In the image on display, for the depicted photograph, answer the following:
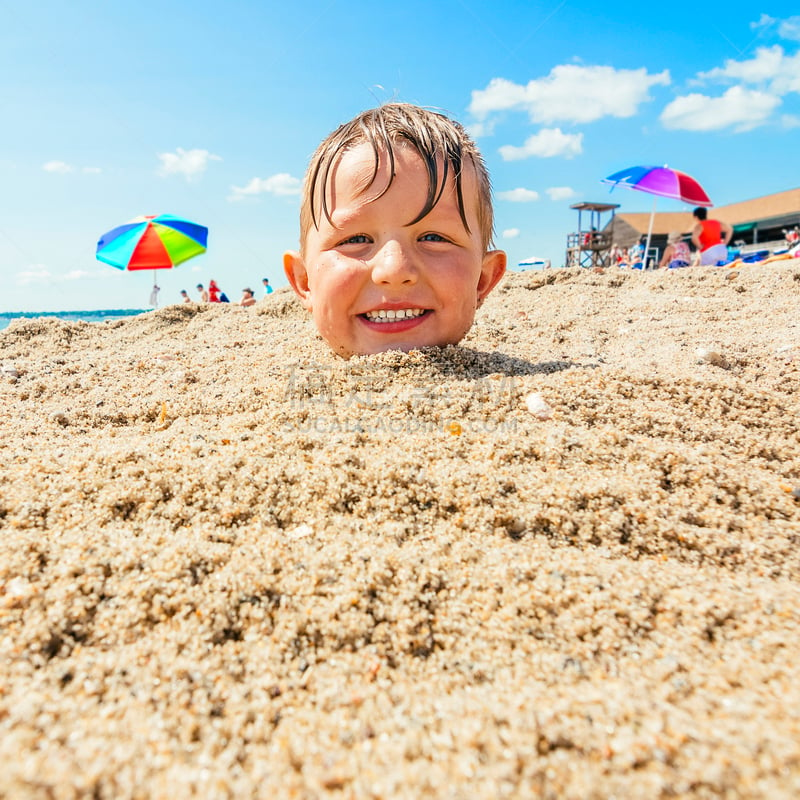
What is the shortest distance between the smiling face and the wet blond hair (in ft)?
0.09

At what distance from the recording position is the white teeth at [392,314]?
2.54 m

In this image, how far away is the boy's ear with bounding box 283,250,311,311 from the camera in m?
2.91

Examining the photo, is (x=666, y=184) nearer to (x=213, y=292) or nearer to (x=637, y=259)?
(x=637, y=259)

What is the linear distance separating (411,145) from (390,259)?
543 millimetres

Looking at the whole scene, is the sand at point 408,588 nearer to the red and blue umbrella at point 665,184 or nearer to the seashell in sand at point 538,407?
the seashell in sand at point 538,407

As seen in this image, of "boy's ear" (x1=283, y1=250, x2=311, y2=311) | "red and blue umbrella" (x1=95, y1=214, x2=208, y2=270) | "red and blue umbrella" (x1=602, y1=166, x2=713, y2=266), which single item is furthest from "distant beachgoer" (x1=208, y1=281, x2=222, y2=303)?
"boy's ear" (x1=283, y1=250, x2=311, y2=311)

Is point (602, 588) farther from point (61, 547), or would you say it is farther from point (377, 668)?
point (61, 547)

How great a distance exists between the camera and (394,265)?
7.55ft

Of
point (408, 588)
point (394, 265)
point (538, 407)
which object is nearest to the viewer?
point (408, 588)

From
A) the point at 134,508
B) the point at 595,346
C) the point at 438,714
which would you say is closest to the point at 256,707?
the point at 438,714

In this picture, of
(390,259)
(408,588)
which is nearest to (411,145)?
(390,259)

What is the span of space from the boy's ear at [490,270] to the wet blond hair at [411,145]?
0.18 m

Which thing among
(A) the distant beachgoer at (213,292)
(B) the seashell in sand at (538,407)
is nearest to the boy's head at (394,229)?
(B) the seashell in sand at (538,407)

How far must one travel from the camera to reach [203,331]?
5098mm
